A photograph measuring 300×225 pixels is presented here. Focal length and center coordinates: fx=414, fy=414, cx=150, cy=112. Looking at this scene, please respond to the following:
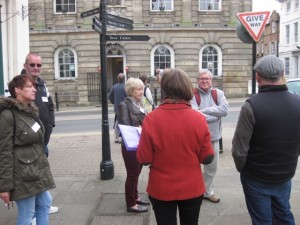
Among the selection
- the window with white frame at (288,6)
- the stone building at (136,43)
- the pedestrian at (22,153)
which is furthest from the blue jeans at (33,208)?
the window with white frame at (288,6)

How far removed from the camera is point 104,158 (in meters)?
6.82

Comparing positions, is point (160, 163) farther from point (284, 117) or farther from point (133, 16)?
point (133, 16)

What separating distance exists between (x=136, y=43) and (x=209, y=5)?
18.2 feet

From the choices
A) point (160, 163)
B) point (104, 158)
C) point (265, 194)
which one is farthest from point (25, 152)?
point (104, 158)

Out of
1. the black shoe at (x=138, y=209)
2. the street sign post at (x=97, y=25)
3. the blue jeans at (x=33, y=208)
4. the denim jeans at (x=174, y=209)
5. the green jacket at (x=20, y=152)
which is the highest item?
the street sign post at (x=97, y=25)

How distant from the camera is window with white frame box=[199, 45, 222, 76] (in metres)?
27.8

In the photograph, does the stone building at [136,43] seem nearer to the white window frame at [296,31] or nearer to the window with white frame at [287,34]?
the white window frame at [296,31]

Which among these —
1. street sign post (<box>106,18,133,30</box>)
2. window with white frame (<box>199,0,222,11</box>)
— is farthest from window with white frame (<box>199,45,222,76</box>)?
street sign post (<box>106,18,133,30</box>)

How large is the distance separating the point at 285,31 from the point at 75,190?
4880 cm

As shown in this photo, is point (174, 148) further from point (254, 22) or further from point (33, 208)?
point (254, 22)

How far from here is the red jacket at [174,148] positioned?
3.20m

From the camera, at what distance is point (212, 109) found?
5.42 meters

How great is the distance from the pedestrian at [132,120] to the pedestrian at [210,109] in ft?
2.79

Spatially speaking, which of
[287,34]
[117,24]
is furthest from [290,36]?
[117,24]
